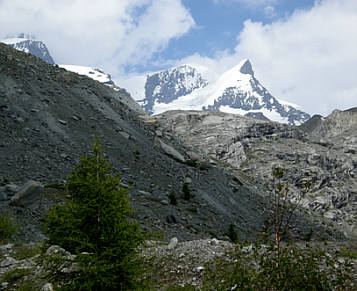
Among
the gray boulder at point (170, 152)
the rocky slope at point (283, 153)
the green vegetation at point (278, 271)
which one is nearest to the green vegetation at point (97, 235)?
the green vegetation at point (278, 271)

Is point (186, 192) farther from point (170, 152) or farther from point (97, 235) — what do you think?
point (97, 235)

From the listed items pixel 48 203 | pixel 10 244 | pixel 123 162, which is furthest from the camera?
pixel 123 162

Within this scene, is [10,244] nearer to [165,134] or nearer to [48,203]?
[48,203]

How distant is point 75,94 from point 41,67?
874 cm

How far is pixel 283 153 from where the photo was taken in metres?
94.1

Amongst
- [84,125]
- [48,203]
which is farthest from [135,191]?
[84,125]

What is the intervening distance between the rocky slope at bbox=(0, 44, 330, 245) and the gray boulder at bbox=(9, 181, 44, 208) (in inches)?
11.7

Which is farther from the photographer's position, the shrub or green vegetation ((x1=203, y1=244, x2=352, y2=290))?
the shrub

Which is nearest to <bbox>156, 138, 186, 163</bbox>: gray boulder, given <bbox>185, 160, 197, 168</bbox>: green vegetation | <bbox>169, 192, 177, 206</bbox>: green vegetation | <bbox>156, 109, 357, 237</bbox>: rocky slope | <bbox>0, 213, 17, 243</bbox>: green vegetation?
<bbox>185, 160, 197, 168</bbox>: green vegetation

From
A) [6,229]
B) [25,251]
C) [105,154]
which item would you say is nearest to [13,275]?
[25,251]

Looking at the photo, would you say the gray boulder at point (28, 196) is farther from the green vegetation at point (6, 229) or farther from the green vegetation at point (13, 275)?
the green vegetation at point (13, 275)

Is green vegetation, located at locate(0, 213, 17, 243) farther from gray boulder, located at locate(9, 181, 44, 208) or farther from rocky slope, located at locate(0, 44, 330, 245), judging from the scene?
gray boulder, located at locate(9, 181, 44, 208)

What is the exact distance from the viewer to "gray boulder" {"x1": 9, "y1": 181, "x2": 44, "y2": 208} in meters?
20.5

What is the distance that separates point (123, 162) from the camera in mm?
36844
